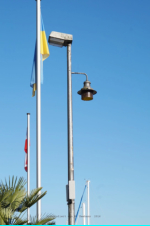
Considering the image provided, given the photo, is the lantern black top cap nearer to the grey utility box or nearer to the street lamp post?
the street lamp post

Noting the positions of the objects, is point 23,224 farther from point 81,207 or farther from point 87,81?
point 81,207

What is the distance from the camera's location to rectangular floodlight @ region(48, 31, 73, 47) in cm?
992

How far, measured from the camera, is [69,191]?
8859 millimetres

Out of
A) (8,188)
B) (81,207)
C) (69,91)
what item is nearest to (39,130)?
(8,188)

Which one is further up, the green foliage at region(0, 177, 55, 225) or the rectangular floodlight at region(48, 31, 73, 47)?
the rectangular floodlight at region(48, 31, 73, 47)

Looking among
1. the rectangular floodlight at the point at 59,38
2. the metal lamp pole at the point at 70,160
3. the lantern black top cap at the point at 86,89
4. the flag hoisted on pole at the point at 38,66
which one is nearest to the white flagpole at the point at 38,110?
the flag hoisted on pole at the point at 38,66

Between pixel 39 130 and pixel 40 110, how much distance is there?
756 mm

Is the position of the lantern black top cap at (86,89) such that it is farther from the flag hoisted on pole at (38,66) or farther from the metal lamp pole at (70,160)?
the flag hoisted on pole at (38,66)

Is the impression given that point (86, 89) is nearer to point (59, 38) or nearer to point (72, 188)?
point (59, 38)

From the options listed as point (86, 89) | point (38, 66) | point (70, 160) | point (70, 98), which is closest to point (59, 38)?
point (86, 89)

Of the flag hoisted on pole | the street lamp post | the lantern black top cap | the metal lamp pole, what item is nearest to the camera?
→ the metal lamp pole

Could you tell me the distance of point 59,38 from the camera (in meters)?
9.93

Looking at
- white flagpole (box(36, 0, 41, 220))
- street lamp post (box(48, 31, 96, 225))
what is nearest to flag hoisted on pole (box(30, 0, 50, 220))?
white flagpole (box(36, 0, 41, 220))

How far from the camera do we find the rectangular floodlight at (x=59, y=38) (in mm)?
9922
